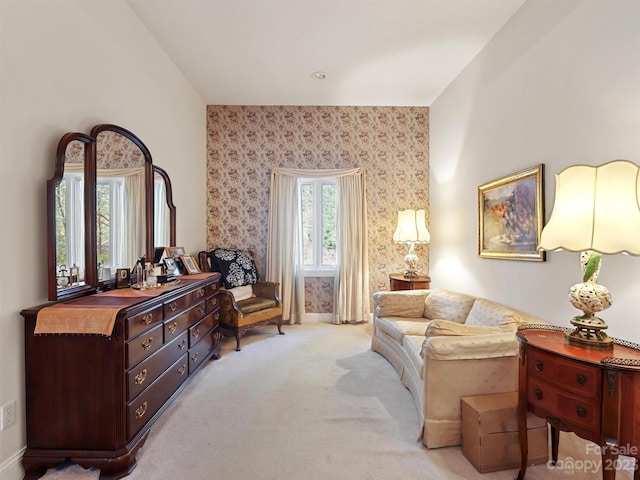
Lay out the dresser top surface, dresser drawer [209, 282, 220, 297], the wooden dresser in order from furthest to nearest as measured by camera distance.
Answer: dresser drawer [209, 282, 220, 297]
the wooden dresser
the dresser top surface

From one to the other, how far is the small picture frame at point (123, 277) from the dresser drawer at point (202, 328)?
2.08 ft

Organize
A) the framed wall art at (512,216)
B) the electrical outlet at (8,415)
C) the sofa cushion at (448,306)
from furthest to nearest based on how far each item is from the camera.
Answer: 1. the sofa cushion at (448,306)
2. the framed wall art at (512,216)
3. the electrical outlet at (8,415)

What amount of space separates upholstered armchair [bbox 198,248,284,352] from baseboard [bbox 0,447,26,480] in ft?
6.37

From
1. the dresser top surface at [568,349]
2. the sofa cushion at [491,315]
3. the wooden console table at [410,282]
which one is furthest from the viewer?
the wooden console table at [410,282]

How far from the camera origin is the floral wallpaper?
4.44 m

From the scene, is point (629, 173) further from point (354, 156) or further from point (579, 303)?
point (354, 156)

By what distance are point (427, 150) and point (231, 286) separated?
340 centimetres

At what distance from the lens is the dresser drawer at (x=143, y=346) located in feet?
5.68

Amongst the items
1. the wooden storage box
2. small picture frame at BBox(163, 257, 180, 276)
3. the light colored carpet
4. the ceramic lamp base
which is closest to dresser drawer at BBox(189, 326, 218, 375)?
the light colored carpet

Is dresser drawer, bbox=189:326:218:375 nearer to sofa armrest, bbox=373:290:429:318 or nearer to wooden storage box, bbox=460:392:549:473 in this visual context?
sofa armrest, bbox=373:290:429:318

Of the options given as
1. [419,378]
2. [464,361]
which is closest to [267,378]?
[419,378]

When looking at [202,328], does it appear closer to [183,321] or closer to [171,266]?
[183,321]

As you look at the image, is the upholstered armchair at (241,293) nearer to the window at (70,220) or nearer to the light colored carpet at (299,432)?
the light colored carpet at (299,432)

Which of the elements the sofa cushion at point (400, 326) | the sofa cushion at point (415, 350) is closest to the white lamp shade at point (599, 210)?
the sofa cushion at point (415, 350)
